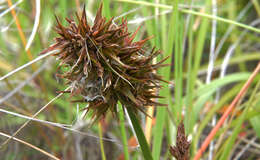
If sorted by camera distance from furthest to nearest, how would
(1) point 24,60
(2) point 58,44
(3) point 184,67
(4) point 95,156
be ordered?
(3) point 184,67, (1) point 24,60, (4) point 95,156, (2) point 58,44

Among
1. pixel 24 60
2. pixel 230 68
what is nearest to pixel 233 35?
pixel 230 68

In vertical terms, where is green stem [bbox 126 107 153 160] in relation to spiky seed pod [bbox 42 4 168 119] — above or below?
below

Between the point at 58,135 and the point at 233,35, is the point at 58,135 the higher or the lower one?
the lower one

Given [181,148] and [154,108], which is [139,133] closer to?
[181,148]

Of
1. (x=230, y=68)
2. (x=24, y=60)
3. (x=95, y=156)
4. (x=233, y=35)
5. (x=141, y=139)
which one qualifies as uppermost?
(x=233, y=35)

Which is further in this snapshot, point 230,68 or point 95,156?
point 230,68

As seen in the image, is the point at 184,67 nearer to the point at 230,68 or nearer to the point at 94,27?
the point at 230,68

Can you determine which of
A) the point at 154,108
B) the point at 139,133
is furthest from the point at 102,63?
the point at 154,108
